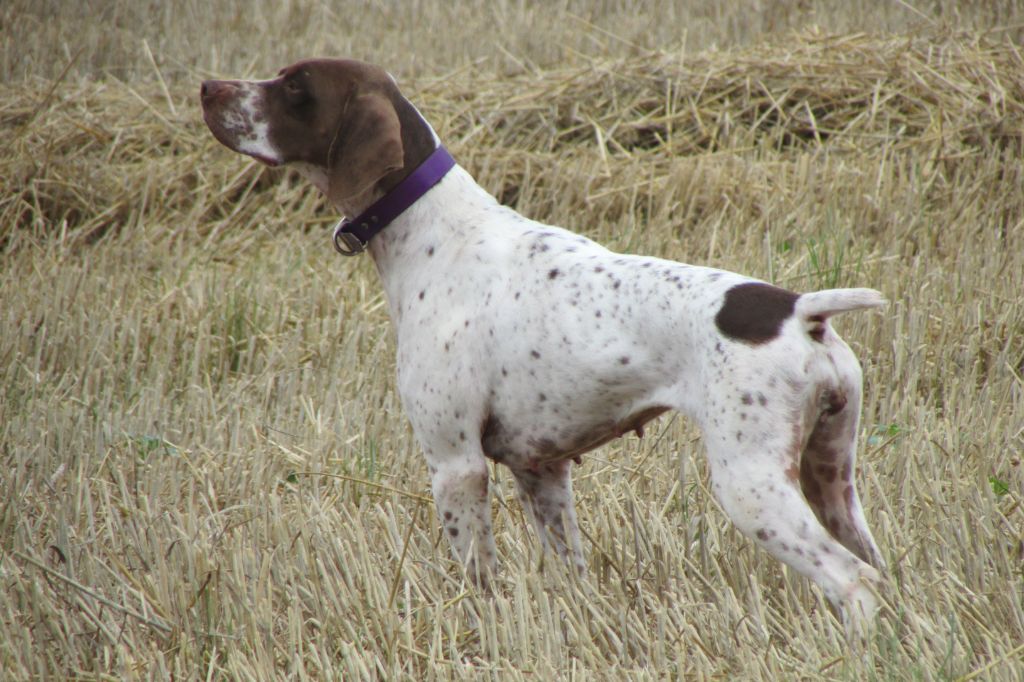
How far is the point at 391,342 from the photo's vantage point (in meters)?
5.10

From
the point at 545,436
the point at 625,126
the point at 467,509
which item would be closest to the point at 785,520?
the point at 545,436

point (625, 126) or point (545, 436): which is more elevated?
point (545, 436)

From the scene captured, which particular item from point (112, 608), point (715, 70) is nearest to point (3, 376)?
point (112, 608)

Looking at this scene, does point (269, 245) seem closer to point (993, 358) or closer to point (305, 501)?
point (305, 501)

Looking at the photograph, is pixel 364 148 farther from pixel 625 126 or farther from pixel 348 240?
pixel 625 126

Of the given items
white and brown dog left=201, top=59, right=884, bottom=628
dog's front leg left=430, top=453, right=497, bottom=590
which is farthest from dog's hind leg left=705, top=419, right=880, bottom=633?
dog's front leg left=430, top=453, right=497, bottom=590

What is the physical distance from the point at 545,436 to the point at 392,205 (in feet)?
2.43

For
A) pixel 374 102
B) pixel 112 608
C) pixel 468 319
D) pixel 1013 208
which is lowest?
pixel 1013 208

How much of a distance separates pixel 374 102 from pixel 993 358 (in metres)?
2.55

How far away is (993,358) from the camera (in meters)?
4.45

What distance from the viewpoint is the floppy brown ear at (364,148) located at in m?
3.07

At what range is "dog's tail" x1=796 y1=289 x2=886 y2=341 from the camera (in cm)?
255

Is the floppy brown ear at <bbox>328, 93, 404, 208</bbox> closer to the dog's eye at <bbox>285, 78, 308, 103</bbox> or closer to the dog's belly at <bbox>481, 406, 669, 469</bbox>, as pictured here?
the dog's eye at <bbox>285, 78, 308, 103</bbox>

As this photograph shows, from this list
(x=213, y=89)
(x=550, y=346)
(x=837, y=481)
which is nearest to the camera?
(x=837, y=481)
